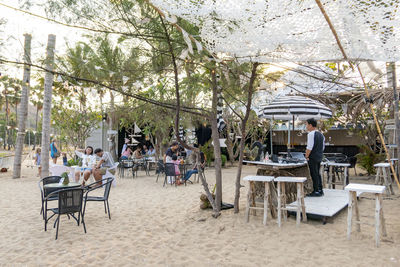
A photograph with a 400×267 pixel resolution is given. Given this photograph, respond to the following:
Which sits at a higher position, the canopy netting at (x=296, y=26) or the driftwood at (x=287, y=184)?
the canopy netting at (x=296, y=26)

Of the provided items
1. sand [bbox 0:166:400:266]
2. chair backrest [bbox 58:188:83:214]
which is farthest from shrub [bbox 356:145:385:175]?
chair backrest [bbox 58:188:83:214]

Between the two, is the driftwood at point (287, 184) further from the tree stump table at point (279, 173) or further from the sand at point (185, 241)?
the sand at point (185, 241)

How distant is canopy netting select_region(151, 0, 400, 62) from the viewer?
2.35 meters

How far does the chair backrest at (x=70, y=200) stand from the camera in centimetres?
404

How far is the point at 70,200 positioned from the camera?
416 centimetres

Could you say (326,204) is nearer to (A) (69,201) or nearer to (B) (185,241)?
(B) (185,241)

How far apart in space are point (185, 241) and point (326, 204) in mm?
2518

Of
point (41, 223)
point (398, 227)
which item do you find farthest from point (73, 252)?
point (398, 227)

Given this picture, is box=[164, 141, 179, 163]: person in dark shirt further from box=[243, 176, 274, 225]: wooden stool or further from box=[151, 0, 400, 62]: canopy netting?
box=[151, 0, 400, 62]: canopy netting

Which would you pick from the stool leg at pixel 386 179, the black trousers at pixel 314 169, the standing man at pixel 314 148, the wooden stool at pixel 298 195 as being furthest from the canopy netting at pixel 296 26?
the stool leg at pixel 386 179

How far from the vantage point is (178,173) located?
28.8ft

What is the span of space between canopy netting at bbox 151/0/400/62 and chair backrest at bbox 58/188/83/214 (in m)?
2.57

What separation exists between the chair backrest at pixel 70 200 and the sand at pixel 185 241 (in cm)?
35

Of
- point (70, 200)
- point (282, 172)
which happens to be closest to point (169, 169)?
point (282, 172)
